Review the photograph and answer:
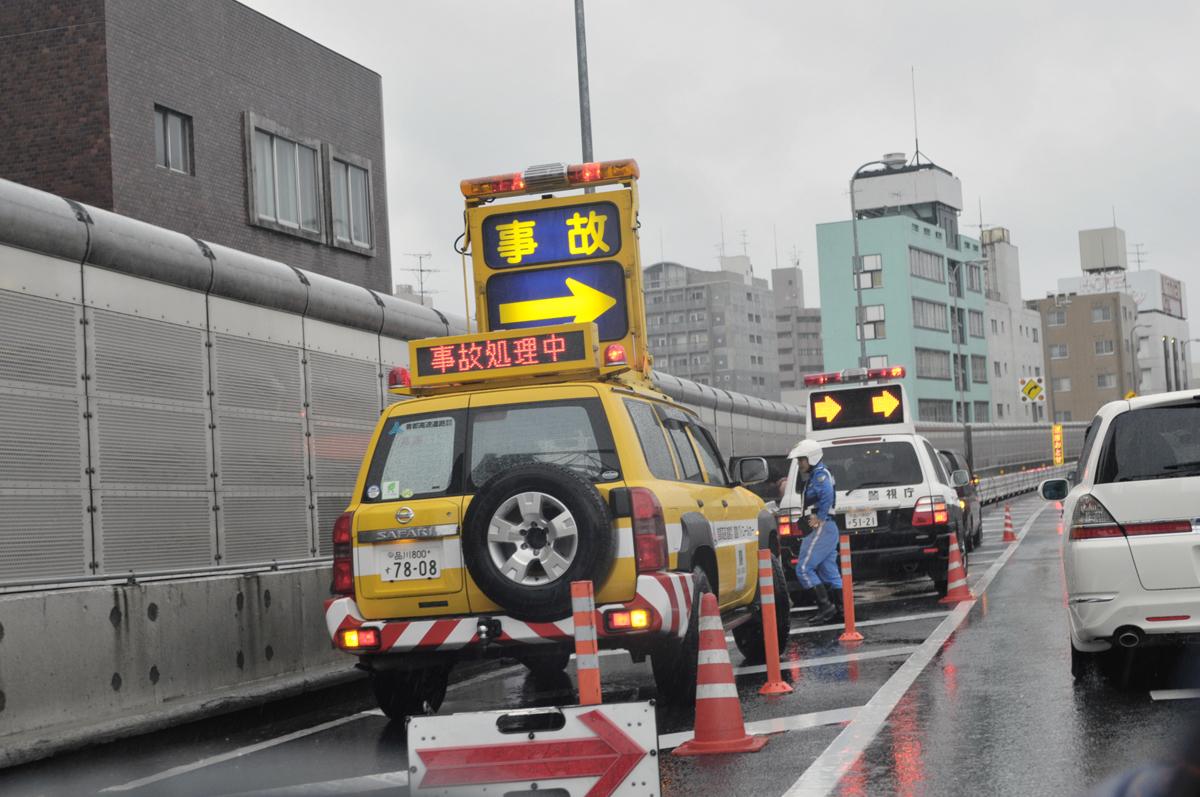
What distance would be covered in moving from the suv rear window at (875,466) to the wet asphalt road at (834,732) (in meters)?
4.08

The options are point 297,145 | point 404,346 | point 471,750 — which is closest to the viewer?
point 471,750

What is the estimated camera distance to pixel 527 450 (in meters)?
9.23

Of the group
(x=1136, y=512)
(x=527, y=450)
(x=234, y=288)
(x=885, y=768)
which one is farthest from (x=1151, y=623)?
(x=234, y=288)

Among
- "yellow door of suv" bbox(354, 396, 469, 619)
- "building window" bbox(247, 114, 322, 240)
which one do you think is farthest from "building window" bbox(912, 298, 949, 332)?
→ "yellow door of suv" bbox(354, 396, 469, 619)

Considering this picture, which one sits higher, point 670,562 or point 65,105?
point 65,105

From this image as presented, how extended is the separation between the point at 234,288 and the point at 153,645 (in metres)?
4.72

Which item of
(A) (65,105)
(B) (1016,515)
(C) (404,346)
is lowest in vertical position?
(B) (1016,515)

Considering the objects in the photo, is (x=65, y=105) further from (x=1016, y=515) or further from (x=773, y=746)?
(x=1016, y=515)

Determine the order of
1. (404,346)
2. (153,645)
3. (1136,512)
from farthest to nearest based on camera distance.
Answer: (404,346), (153,645), (1136,512)

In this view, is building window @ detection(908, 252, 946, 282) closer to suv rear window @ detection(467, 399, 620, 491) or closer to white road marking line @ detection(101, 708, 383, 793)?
white road marking line @ detection(101, 708, 383, 793)

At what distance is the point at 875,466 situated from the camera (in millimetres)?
18062

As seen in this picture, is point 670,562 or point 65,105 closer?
point 670,562

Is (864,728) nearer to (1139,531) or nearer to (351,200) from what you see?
(1139,531)

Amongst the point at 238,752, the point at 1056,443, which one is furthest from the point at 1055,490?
the point at 1056,443
